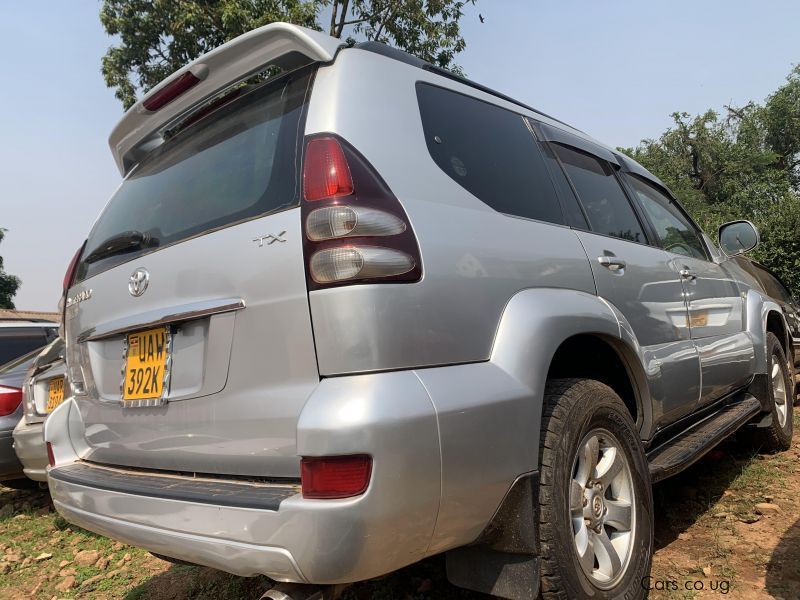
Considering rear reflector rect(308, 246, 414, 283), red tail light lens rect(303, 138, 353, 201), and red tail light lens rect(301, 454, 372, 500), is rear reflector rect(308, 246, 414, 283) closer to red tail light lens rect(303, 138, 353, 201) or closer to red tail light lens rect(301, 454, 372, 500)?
red tail light lens rect(303, 138, 353, 201)

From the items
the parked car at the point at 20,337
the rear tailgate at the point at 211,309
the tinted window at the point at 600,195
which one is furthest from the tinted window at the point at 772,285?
the parked car at the point at 20,337

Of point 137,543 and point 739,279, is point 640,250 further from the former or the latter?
point 137,543

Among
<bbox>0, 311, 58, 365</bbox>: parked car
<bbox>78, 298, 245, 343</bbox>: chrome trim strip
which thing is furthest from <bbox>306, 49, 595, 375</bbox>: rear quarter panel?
<bbox>0, 311, 58, 365</bbox>: parked car

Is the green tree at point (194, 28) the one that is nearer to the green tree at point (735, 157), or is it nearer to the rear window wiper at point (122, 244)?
the rear window wiper at point (122, 244)

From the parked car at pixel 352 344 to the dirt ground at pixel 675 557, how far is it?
51 centimetres

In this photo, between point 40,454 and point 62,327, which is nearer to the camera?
point 62,327

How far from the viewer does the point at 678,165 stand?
1006 inches

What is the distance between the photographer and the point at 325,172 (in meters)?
1.49

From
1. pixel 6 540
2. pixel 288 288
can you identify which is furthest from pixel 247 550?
pixel 6 540

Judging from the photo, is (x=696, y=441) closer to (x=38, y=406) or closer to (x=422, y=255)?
(x=422, y=255)

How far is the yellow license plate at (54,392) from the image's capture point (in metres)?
3.75

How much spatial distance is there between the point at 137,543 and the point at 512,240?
1.40 metres

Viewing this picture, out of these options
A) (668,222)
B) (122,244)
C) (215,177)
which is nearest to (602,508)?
(215,177)

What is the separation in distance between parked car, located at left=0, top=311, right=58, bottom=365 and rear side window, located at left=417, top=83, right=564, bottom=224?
5810 mm
